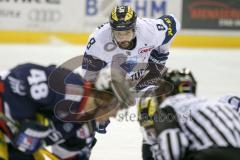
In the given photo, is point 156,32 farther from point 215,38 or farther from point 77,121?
point 215,38

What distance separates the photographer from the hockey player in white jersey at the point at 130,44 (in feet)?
15.1

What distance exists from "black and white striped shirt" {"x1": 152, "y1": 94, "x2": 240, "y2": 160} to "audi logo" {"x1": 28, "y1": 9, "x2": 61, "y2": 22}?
6.94m

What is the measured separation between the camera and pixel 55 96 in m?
2.86

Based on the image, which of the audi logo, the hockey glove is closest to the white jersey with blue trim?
the hockey glove

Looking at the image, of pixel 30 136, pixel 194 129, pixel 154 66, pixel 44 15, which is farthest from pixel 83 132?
pixel 44 15

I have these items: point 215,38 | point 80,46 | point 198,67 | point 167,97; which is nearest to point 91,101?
point 167,97

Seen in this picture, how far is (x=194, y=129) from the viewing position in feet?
9.08

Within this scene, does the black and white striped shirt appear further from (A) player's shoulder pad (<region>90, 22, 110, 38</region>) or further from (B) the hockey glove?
(A) player's shoulder pad (<region>90, 22, 110, 38</region>)

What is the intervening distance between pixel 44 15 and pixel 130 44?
4977 millimetres

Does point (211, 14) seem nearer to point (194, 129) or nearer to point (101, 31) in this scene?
point (101, 31)

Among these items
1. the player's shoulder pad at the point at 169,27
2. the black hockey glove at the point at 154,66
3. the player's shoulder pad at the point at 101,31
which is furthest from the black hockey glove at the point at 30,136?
the player's shoulder pad at the point at 169,27

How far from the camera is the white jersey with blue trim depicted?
471 centimetres

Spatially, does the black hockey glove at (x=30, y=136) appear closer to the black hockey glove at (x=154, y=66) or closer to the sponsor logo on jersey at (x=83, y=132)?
the sponsor logo on jersey at (x=83, y=132)

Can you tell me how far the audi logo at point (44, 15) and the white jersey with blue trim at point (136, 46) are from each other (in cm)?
463
